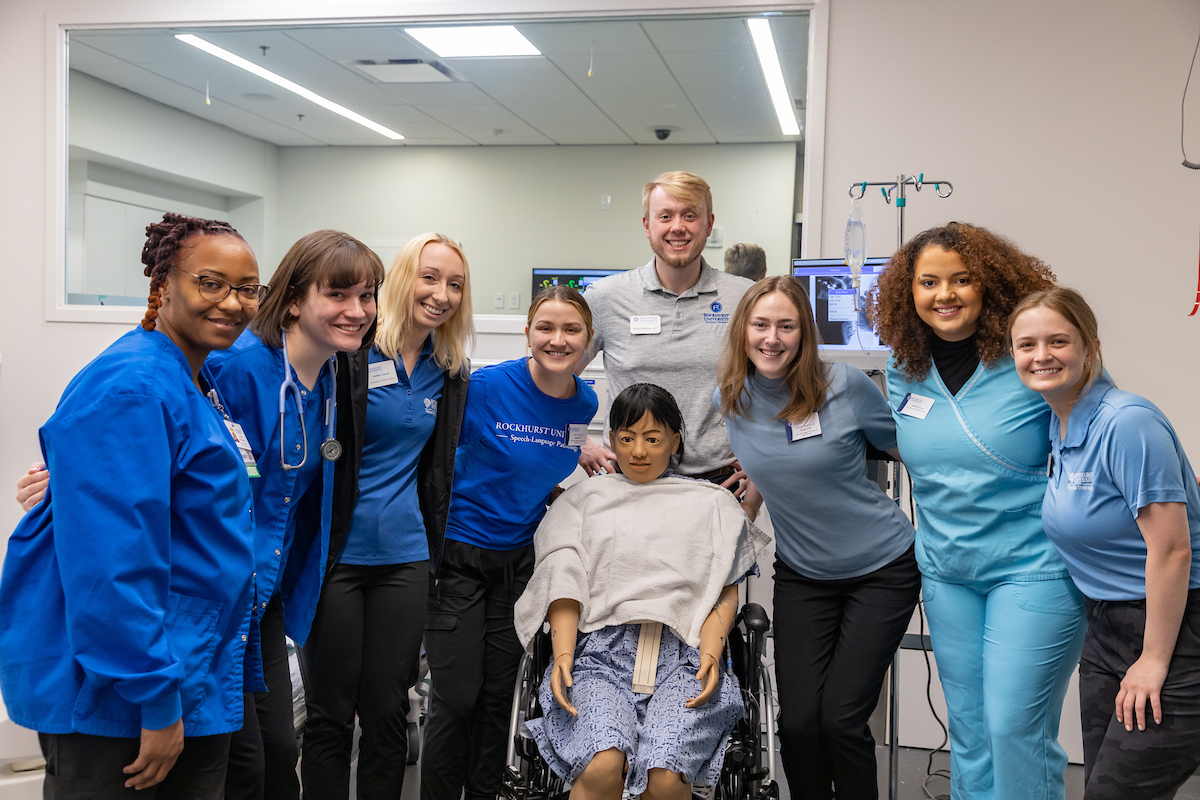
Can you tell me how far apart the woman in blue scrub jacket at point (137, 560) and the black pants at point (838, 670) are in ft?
4.45

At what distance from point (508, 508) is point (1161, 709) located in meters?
1.52

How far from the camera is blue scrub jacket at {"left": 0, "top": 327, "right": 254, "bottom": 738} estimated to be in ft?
3.80

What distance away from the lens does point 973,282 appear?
1883 millimetres

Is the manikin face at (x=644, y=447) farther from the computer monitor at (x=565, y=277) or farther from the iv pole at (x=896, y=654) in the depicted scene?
the computer monitor at (x=565, y=277)

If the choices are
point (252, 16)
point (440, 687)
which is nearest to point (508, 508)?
point (440, 687)

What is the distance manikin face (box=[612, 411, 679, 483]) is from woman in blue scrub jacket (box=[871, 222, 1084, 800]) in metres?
0.61

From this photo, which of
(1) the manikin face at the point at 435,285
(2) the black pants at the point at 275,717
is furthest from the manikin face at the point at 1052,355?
(2) the black pants at the point at 275,717

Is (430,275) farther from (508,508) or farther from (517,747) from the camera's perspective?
(517,747)

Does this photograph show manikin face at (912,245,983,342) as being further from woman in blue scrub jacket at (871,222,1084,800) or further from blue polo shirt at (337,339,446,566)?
blue polo shirt at (337,339,446,566)

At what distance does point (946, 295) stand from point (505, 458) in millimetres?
1176

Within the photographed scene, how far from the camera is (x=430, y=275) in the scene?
2.11 metres

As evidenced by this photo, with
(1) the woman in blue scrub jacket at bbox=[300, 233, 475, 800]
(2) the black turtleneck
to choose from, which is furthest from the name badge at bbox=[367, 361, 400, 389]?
(2) the black turtleneck

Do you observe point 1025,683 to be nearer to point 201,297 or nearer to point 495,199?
point 201,297

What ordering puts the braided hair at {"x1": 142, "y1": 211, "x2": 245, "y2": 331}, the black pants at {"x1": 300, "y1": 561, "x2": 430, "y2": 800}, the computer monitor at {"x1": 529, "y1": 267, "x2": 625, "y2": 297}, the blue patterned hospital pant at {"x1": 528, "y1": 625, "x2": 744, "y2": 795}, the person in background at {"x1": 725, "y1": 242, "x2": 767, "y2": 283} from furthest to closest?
1. the computer monitor at {"x1": 529, "y1": 267, "x2": 625, "y2": 297}
2. the person in background at {"x1": 725, "y1": 242, "x2": 767, "y2": 283}
3. the black pants at {"x1": 300, "y1": 561, "x2": 430, "y2": 800}
4. the blue patterned hospital pant at {"x1": 528, "y1": 625, "x2": 744, "y2": 795}
5. the braided hair at {"x1": 142, "y1": 211, "x2": 245, "y2": 331}
